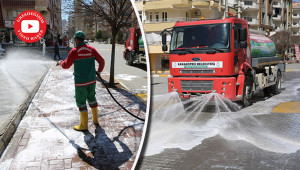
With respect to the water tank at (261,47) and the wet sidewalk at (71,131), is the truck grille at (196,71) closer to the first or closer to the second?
the water tank at (261,47)

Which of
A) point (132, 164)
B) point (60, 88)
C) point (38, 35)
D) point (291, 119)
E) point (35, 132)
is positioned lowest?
point (291, 119)

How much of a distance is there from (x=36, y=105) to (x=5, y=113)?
0.45 feet

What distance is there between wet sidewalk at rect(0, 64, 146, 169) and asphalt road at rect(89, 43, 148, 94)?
7 cm

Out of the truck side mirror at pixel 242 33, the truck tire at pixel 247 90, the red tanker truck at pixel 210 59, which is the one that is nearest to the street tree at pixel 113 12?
the red tanker truck at pixel 210 59

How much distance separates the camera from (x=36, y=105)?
1.57 m

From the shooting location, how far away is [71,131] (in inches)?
58.3

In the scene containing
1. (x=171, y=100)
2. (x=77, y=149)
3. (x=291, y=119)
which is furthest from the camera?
(x=171, y=100)

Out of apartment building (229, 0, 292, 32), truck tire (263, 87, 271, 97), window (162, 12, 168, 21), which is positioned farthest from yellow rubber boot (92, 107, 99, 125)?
apartment building (229, 0, 292, 32)

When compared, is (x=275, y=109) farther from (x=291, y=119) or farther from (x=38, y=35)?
(x=38, y=35)

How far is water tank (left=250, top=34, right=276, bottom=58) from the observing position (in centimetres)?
1086

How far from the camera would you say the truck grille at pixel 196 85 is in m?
8.78

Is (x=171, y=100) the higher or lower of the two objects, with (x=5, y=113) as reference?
lower

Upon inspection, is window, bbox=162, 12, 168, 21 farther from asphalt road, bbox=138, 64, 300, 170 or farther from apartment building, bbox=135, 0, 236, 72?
asphalt road, bbox=138, 64, 300, 170

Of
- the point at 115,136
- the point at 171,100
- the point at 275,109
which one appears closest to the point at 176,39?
the point at 171,100
